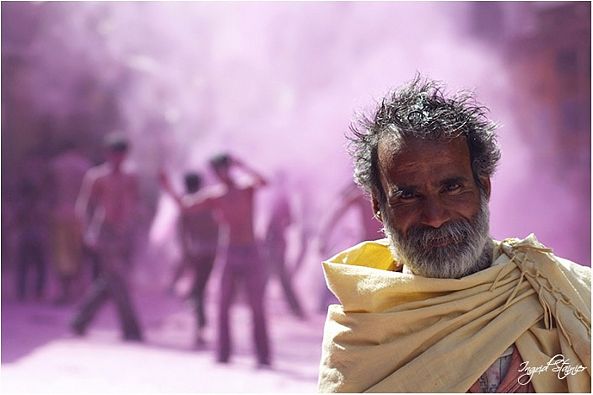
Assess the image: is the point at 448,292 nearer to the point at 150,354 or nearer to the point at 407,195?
the point at 407,195

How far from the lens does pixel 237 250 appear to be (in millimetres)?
7199

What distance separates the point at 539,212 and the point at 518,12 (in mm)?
1971

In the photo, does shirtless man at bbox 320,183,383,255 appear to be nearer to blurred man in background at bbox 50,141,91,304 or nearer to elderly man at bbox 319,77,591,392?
blurred man in background at bbox 50,141,91,304

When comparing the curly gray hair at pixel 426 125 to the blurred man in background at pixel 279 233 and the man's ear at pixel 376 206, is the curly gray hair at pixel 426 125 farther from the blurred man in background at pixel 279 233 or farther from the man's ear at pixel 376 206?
the blurred man in background at pixel 279 233

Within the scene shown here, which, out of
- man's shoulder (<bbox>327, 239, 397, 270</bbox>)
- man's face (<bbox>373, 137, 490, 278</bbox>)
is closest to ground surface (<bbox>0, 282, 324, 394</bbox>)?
man's shoulder (<bbox>327, 239, 397, 270</bbox>)

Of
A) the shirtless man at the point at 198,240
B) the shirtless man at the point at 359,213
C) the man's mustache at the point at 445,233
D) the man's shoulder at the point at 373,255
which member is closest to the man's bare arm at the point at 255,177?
the shirtless man at the point at 198,240

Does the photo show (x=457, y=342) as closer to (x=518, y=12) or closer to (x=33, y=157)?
(x=518, y=12)

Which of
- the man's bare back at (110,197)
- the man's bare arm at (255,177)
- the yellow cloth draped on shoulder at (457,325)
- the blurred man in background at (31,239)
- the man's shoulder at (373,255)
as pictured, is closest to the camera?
the yellow cloth draped on shoulder at (457,325)

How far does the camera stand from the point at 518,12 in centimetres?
771

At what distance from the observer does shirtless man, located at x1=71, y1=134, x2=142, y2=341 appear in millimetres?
7793

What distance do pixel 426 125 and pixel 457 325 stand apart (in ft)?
1.54

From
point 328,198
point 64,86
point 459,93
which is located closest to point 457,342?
point 459,93

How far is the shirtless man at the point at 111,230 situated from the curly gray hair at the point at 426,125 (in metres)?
6.19

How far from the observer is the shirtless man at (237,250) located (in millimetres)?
7180
